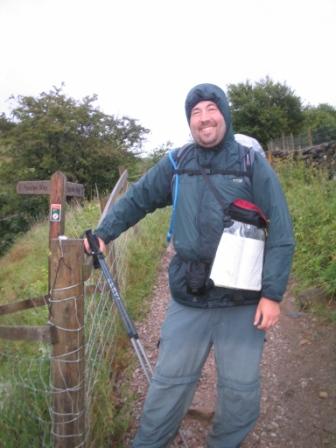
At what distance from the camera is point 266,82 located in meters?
35.5

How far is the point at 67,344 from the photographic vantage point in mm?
2096

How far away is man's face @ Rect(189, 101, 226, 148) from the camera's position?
220 cm

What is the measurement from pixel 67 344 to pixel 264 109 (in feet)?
108

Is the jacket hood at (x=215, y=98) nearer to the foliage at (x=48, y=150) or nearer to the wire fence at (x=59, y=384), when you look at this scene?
the wire fence at (x=59, y=384)

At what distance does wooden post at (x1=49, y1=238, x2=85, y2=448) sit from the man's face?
82cm

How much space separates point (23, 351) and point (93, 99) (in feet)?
65.2

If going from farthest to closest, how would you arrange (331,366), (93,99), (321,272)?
(93,99)
(321,272)
(331,366)

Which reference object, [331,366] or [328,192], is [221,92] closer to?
[331,366]

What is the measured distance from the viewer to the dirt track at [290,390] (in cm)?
290

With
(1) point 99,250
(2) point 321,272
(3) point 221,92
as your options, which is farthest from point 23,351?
(2) point 321,272

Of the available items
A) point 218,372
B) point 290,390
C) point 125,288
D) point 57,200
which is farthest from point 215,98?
point 125,288

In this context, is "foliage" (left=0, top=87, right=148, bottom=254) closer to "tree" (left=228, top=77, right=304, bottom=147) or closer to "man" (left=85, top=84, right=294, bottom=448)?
"tree" (left=228, top=77, right=304, bottom=147)

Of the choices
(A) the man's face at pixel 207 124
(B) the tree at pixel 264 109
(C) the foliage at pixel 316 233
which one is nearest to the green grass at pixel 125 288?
(C) the foliage at pixel 316 233

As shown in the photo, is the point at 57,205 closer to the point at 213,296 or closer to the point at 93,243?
the point at 93,243
